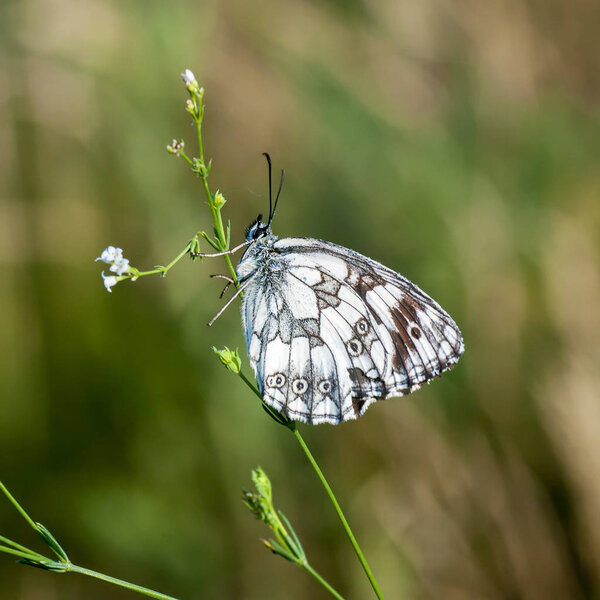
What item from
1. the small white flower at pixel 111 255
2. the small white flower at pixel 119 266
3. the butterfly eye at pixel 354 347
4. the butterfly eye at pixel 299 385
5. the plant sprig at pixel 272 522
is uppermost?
the small white flower at pixel 111 255

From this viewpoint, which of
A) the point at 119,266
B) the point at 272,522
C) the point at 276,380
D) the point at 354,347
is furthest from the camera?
the point at 354,347

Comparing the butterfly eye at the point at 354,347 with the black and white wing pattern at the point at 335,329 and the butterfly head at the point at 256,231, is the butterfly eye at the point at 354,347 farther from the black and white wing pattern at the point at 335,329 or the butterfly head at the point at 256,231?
the butterfly head at the point at 256,231

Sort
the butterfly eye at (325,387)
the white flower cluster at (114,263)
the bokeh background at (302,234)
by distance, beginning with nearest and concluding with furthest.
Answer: the white flower cluster at (114,263)
the butterfly eye at (325,387)
the bokeh background at (302,234)

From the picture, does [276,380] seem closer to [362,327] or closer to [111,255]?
[362,327]

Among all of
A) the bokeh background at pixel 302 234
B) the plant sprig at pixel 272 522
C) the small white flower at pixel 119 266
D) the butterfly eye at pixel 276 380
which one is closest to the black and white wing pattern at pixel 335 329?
the butterfly eye at pixel 276 380

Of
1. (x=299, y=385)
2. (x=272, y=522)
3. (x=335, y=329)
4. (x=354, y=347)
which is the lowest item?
(x=272, y=522)

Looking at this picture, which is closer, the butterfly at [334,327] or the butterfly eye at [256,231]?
the butterfly at [334,327]

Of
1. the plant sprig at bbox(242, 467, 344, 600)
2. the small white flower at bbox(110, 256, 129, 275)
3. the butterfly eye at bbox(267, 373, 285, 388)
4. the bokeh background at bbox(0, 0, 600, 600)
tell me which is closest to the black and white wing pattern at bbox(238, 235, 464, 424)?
the butterfly eye at bbox(267, 373, 285, 388)

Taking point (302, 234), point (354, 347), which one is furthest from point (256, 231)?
point (302, 234)
